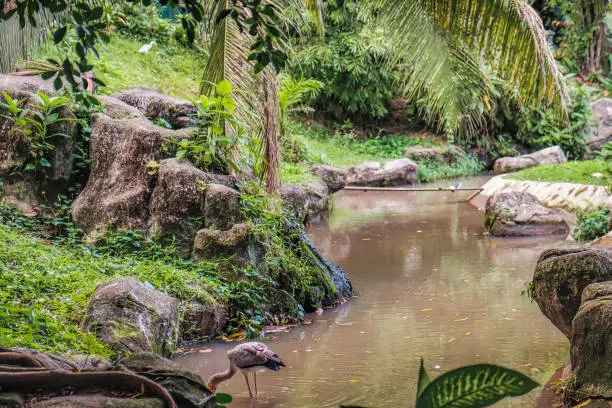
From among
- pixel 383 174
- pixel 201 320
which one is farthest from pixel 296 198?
pixel 383 174

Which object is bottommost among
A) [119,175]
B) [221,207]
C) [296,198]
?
[296,198]

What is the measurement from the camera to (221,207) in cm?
820

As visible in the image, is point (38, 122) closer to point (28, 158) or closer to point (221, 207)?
point (28, 158)

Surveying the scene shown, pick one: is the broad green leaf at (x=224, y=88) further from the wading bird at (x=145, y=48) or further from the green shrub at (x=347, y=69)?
the green shrub at (x=347, y=69)

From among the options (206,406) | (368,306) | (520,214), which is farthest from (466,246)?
(206,406)

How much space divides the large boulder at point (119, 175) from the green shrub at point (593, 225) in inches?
246

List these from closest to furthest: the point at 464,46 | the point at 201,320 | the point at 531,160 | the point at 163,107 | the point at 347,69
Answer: the point at 201,320 < the point at 464,46 < the point at 163,107 < the point at 531,160 < the point at 347,69

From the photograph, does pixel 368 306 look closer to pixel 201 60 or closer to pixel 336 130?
pixel 201 60

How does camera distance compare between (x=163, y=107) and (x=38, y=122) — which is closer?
(x=38, y=122)

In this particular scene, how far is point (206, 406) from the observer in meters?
3.16

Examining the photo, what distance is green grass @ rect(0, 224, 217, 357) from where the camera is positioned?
527cm

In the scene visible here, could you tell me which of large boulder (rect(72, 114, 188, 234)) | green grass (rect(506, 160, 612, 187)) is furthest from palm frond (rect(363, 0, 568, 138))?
green grass (rect(506, 160, 612, 187))

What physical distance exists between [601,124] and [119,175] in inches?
716

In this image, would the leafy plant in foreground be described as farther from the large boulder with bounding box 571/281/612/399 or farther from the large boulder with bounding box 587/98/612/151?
the large boulder with bounding box 587/98/612/151
